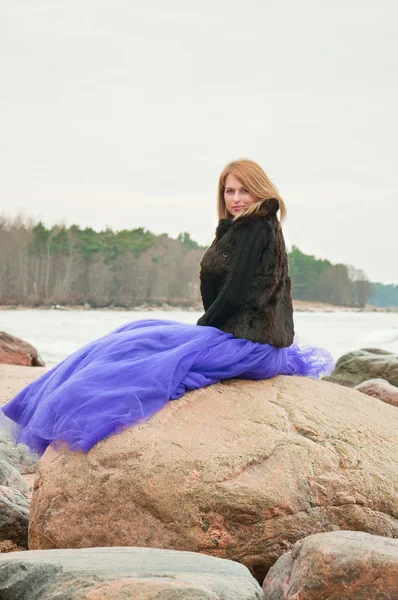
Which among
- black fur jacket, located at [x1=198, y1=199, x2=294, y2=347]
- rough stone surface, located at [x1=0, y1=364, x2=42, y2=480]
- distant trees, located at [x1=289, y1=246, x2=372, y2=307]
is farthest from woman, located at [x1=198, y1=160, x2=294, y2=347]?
distant trees, located at [x1=289, y1=246, x2=372, y2=307]

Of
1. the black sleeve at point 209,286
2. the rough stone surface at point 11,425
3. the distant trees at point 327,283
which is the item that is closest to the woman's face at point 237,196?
the black sleeve at point 209,286

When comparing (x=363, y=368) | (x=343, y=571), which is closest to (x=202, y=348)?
(x=343, y=571)

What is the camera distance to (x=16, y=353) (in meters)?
13.7

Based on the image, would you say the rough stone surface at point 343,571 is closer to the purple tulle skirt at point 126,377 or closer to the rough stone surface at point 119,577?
the rough stone surface at point 119,577

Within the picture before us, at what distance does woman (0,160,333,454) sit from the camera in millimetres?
3756

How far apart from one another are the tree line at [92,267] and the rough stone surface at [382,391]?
184ft

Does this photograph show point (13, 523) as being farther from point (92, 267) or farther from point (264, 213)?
point (92, 267)

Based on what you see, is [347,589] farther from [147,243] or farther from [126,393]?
[147,243]

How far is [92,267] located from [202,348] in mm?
64848

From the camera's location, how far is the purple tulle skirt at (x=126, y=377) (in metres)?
3.71

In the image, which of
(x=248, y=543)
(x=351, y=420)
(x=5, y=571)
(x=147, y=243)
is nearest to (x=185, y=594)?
(x=5, y=571)

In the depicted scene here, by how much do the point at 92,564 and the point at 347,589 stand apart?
3.22 feet

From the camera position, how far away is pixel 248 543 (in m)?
3.53

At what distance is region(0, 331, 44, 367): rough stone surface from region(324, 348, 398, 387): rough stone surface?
5.61 meters
